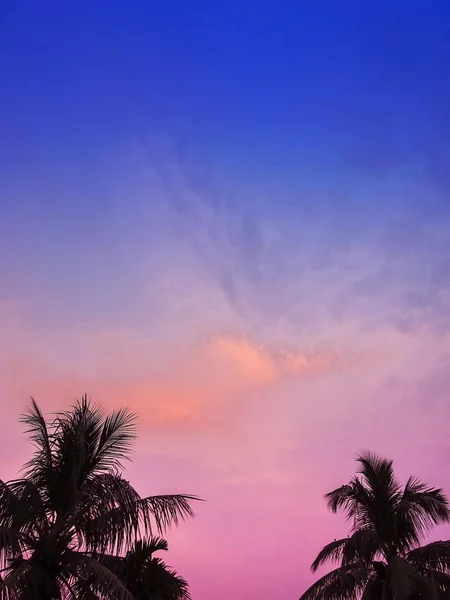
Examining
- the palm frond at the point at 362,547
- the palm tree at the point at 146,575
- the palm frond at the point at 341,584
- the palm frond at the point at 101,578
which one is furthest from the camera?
the palm frond at the point at 362,547

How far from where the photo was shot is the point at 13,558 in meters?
16.1

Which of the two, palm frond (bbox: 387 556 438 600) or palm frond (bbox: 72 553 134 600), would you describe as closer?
palm frond (bbox: 72 553 134 600)

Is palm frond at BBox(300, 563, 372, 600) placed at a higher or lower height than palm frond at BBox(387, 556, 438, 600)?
higher

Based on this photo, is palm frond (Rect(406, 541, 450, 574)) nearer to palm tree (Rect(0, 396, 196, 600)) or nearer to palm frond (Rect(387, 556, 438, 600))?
palm frond (Rect(387, 556, 438, 600))

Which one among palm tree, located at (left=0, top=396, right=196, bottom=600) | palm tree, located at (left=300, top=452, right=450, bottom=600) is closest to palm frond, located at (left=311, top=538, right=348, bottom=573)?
palm tree, located at (left=300, top=452, right=450, bottom=600)

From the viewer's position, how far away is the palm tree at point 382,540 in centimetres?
2722

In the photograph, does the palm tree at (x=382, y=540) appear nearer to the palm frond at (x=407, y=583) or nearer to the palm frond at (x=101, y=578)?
the palm frond at (x=407, y=583)

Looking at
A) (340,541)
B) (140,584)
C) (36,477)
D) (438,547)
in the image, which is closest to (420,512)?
(438,547)

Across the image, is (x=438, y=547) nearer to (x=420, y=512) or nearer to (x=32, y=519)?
(x=420, y=512)

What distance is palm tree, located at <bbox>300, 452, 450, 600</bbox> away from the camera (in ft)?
89.3

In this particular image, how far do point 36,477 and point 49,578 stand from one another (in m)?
2.49

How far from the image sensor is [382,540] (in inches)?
1089

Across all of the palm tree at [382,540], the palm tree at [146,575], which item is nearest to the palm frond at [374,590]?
the palm tree at [382,540]

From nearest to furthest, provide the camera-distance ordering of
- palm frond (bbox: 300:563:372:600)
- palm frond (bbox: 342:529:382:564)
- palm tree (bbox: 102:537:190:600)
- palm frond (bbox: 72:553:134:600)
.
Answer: palm frond (bbox: 72:553:134:600) < palm tree (bbox: 102:537:190:600) < palm frond (bbox: 300:563:372:600) < palm frond (bbox: 342:529:382:564)
